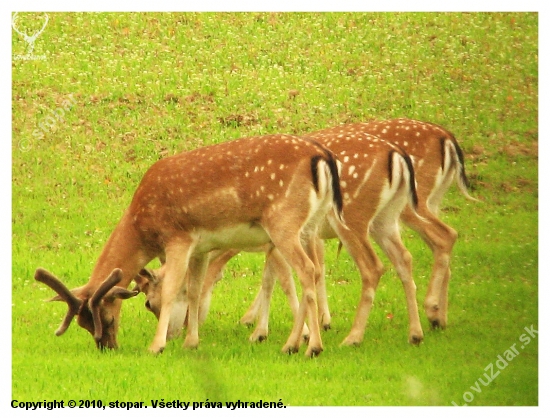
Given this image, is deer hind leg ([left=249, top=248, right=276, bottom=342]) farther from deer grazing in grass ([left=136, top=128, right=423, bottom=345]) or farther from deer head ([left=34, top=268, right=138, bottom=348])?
deer head ([left=34, top=268, right=138, bottom=348])

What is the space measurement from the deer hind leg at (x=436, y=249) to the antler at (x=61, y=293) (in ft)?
8.66

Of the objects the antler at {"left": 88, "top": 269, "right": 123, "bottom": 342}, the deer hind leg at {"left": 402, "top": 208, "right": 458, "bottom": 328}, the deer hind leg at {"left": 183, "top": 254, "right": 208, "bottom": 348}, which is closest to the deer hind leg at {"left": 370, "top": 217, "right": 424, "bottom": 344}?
the deer hind leg at {"left": 402, "top": 208, "right": 458, "bottom": 328}

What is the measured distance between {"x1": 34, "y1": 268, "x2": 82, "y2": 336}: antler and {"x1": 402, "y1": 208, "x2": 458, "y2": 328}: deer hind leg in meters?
2.64

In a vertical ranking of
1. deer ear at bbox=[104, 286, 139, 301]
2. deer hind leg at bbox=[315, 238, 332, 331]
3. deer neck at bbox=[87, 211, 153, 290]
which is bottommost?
deer hind leg at bbox=[315, 238, 332, 331]

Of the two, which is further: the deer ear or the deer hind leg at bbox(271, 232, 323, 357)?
the deer ear

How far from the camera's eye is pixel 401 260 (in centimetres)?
848

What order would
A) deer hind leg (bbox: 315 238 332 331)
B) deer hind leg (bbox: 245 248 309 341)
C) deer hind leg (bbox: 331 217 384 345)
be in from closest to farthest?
deer hind leg (bbox: 331 217 384 345)
deer hind leg (bbox: 245 248 309 341)
deer hind leg (bbox: 315 238 332 331)

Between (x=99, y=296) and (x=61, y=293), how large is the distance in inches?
10.2

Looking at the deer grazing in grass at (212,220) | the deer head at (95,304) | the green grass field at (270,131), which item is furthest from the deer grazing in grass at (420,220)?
the deer head at (95,304)

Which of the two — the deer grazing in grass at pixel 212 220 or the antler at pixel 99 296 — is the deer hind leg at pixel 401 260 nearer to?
the deer grazing in grass at pixel 212 220

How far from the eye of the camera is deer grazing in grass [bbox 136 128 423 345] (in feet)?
27.5

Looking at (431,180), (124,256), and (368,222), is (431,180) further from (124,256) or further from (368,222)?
(124,256)

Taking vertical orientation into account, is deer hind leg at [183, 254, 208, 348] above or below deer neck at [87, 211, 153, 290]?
below

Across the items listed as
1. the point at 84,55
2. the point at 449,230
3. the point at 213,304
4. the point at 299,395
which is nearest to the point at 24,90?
the point at 84,55
